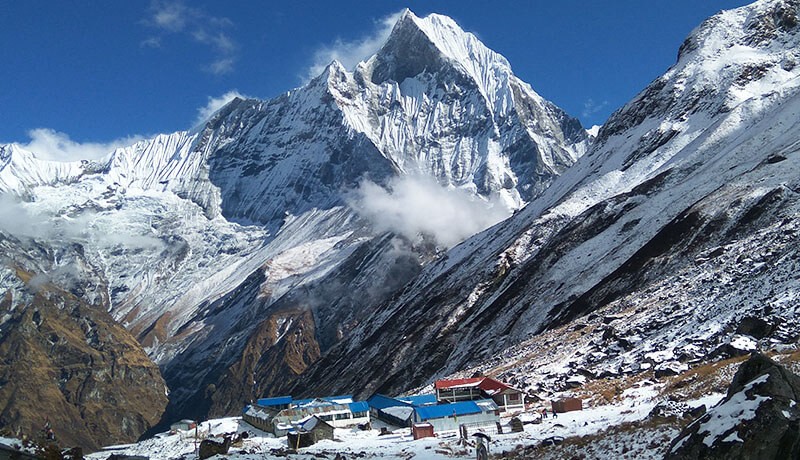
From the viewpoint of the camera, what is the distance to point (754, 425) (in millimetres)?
23312

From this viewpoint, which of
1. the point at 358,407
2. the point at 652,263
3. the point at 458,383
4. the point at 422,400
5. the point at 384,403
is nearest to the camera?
the point at 458,383

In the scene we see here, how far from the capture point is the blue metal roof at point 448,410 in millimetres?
66625

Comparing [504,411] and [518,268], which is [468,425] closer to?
[504,411]

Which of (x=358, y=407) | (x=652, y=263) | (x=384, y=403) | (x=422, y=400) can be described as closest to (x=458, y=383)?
(x=422, y=400)

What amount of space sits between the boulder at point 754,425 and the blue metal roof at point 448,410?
41659 mm

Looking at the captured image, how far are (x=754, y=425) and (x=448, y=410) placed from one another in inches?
1831

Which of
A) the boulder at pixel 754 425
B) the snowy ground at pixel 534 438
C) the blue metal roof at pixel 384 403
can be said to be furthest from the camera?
the blue metal roof at pixel 384 403

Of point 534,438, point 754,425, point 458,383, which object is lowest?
point 754,425

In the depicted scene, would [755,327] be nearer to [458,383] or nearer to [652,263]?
[458,383]

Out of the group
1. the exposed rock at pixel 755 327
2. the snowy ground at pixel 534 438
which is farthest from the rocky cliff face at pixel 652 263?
the snowy ground at pixel 534 438

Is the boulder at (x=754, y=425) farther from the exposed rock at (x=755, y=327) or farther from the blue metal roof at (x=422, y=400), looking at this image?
the blue metal roof at (x=422, y=400)

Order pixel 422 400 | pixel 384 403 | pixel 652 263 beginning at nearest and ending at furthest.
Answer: pixel 422 400
pixel 384 403
pixel 652 263

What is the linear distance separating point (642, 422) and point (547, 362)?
4794cm

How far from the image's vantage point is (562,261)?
480ft
